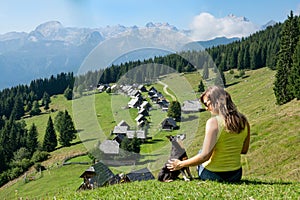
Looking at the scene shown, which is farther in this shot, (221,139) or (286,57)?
(286,57)

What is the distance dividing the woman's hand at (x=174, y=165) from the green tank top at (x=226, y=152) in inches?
25.5

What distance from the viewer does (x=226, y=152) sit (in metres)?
7.95

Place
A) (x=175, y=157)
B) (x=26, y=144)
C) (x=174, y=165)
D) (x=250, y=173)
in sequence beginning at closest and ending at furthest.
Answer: (x=174, y=165)
(x=175, y=157)
(x=250, y=173)
(x=26, y=144)

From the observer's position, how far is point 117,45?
12.7 meters

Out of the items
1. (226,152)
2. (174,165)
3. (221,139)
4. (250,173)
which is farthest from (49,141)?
(221,139)

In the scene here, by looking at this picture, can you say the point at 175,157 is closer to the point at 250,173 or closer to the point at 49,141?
the point at 250,173

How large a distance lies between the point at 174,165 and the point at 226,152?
4.86 ft

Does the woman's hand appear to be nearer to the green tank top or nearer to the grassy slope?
the grassy slope

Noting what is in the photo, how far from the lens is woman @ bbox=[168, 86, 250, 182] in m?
7.41

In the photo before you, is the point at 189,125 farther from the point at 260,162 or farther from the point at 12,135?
the point at 12,135

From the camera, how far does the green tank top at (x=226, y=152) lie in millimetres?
7727

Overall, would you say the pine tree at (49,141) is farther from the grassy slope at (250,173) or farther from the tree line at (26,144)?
the grassy slope at (250,173)

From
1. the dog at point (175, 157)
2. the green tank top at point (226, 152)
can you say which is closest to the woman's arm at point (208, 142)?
the green tank top at point (226, 152)

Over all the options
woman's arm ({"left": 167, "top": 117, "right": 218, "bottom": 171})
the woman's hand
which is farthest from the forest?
woman's arm ({"left": 167, "top": 117, "right": 218, "bottom": 171})
